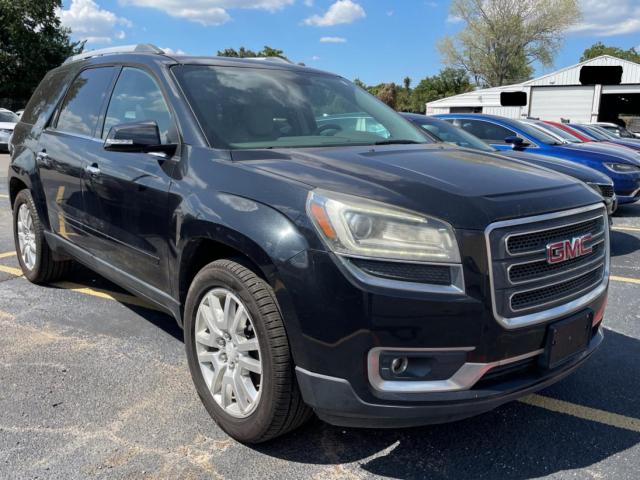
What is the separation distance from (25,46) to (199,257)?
37728mm

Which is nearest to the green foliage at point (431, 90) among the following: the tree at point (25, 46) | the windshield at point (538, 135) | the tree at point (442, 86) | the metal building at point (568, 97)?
the tree at point (442, 86)

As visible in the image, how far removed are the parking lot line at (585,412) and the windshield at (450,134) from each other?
4714mm

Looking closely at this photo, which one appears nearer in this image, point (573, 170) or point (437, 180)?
point (437, 180)

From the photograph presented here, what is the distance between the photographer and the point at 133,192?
10.5ft

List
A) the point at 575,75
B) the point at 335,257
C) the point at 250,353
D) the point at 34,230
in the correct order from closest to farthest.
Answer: the point at 335,257 → the point at 250,353 → the point at 34,230 → the point at 575,75

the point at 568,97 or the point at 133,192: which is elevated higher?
the point at 568,97

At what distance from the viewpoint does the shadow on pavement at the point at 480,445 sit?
253 cm

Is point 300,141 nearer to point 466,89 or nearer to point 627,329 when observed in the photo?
point 627,329

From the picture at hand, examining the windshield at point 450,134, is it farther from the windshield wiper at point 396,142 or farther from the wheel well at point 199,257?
the wheel well at point 199,257

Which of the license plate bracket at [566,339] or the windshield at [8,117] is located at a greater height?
the windshield at [8,117]

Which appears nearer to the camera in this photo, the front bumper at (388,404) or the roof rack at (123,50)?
the front bumper at (388,404)

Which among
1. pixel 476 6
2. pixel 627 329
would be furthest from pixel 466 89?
pixel 627 329

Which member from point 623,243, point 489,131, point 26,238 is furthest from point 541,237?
point 489,131

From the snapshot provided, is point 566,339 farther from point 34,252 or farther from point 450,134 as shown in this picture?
point 450,134
